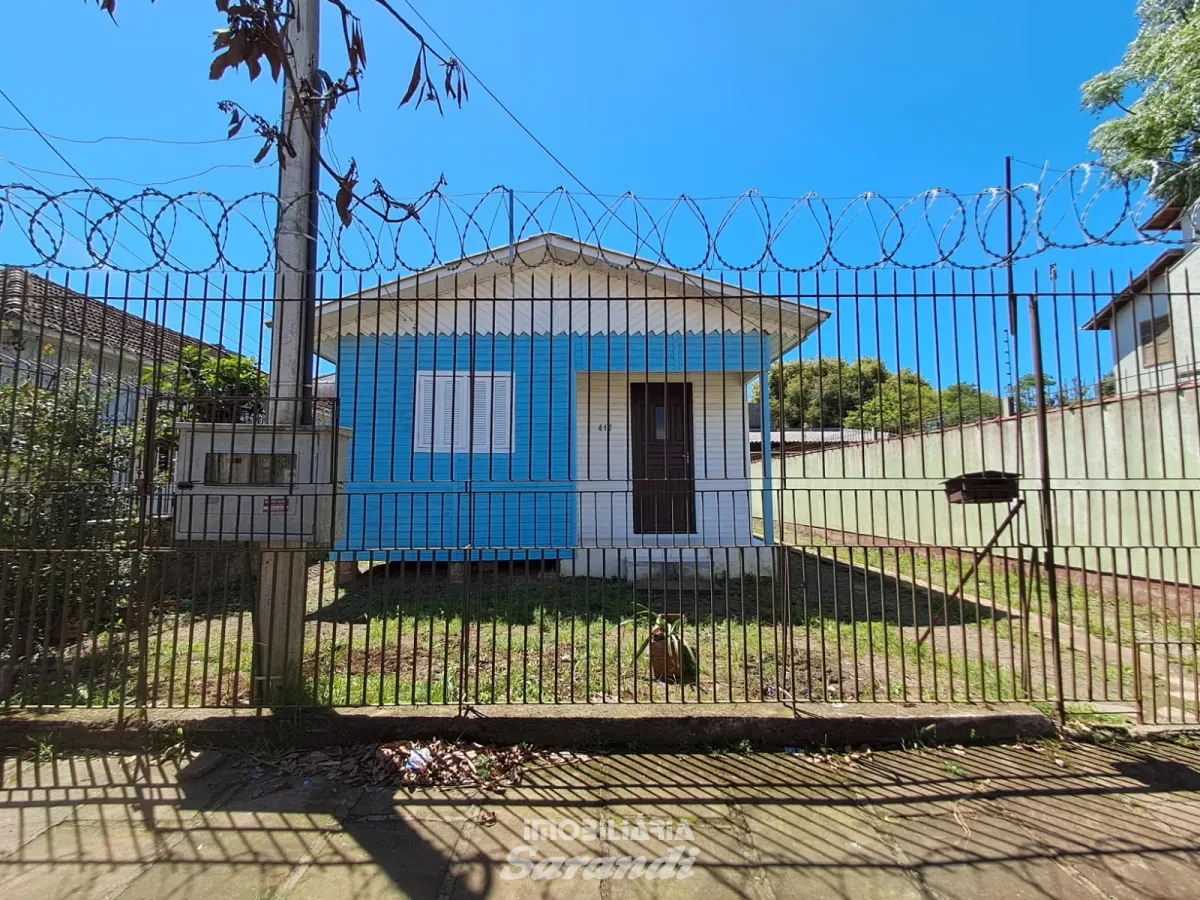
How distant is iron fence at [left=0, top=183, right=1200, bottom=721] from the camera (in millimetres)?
3385

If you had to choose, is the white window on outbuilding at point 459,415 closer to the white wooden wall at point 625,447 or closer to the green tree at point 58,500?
the white wooden wall at point 625,447

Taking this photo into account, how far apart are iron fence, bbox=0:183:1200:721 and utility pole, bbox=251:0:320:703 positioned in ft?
0.10

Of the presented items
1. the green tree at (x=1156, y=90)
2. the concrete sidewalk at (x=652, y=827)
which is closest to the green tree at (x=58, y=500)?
the concrete sidewalk at (x=652, y=827)

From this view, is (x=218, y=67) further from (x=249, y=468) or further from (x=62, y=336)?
(x=62, y=336)

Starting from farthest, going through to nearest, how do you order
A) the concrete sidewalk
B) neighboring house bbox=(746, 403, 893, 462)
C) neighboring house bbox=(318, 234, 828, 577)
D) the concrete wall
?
neighboring house bbox=(318, 234, 828, 577) < the concrete wall < neighboring house bbox=(746, 403, 893, 462) < the concrete sidewalk

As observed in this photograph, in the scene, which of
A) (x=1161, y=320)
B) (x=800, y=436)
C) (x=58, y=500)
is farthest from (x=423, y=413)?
(x=1161, y=320)

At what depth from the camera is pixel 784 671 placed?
3867mm

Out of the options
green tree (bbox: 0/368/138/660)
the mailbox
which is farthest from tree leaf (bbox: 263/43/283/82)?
green tree (bbox: 0/368/138/660)

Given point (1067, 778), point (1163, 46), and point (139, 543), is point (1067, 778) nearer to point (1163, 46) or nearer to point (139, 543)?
point (139, 543)

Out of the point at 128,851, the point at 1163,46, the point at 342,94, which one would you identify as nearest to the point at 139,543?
the point at 128,851

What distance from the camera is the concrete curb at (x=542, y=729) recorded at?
3.29 metres

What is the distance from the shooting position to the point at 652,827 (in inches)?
104

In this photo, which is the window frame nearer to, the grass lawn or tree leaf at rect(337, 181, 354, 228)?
the grass lawn

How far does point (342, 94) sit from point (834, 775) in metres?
4.04
